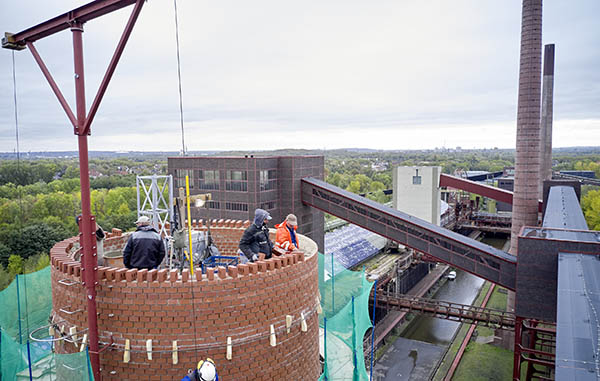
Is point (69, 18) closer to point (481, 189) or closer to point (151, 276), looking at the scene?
point (151, 276)

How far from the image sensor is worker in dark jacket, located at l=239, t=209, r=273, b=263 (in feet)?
32.7

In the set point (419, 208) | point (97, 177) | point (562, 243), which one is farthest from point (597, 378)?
point (97, 177)

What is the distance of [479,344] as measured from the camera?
29.5 m

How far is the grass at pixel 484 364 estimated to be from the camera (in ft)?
81.9

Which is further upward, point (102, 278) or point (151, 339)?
point (102, 278)

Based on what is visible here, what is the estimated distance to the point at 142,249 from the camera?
8.86 meters

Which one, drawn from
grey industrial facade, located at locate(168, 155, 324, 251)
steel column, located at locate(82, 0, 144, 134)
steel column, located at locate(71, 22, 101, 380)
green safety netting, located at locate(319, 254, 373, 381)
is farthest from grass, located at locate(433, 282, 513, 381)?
steel column, located at locate(82, 0, 144, 134)

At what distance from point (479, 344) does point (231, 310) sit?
1061 inches

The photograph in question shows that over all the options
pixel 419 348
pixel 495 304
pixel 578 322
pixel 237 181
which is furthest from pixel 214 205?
pixel 578 322

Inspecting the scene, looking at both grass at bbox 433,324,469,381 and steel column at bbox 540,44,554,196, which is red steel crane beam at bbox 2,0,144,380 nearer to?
grass at bbox 433,324,469,381

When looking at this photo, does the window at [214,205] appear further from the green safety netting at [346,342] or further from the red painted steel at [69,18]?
the red painted steel at [69,18]

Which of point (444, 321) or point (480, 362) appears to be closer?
point (480, 362)

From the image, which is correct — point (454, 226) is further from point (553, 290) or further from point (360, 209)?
point (553, 290)

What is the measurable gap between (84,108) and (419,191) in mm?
45322
